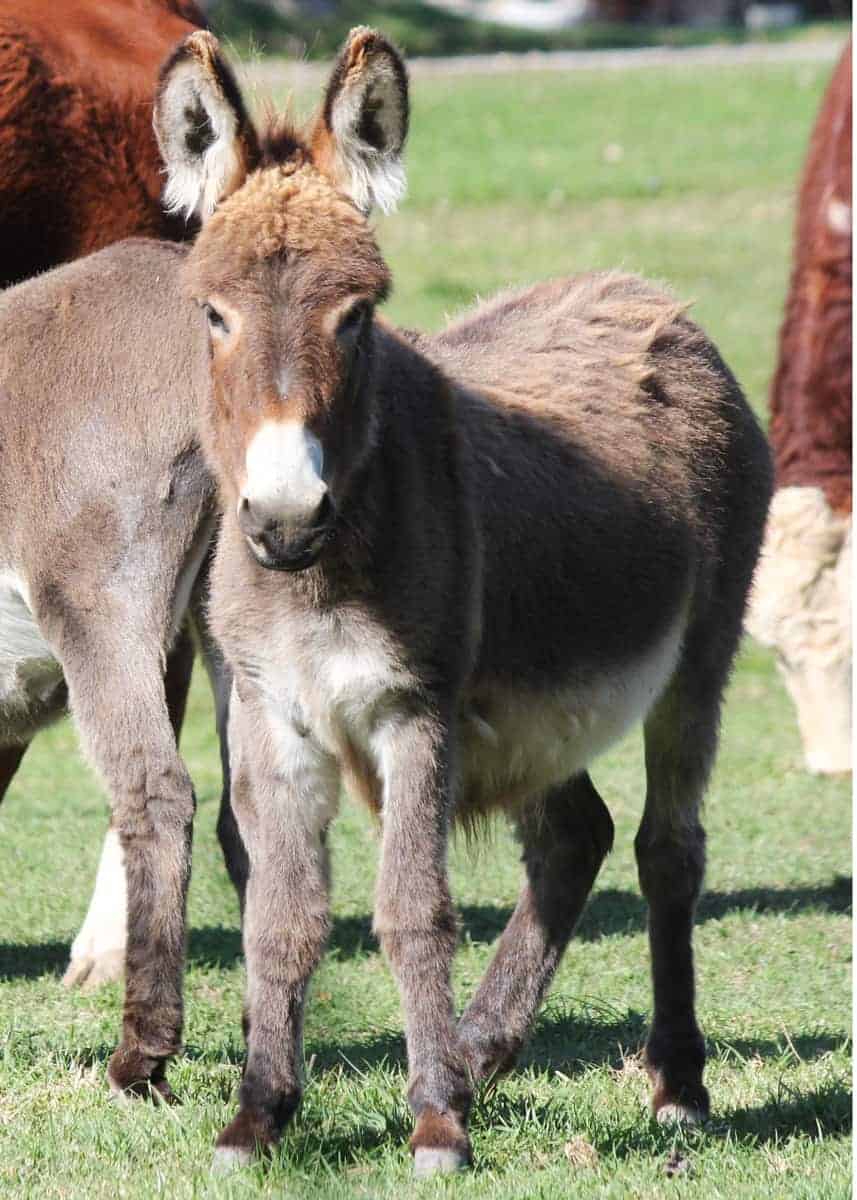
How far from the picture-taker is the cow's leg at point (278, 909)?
166 inches

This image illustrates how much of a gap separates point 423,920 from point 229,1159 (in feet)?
2.21

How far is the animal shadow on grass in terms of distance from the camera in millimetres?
6344

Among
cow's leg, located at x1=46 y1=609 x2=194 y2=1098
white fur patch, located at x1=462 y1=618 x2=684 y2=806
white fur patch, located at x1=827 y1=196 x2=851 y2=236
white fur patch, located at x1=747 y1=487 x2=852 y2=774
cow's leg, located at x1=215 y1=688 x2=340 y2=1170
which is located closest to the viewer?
cow's leg, located at x1=215 y1=688 x2=340 y2=1170

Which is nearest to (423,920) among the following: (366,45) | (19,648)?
(19,648)

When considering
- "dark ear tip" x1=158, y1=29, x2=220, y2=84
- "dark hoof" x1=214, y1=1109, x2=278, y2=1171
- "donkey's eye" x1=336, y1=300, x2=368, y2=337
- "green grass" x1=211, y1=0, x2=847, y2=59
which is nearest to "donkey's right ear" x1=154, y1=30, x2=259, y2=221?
"dark ear tip" x1=158, y1=29, x2=220, y2=84

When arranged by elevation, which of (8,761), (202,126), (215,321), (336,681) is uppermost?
(202,126)

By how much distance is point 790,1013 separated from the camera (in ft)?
18.8

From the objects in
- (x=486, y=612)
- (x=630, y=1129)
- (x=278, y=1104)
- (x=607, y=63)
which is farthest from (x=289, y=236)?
(x=607, y=63)

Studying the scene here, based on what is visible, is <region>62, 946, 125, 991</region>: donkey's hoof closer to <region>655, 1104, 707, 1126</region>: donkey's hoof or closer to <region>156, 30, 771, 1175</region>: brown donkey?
<region>156, 30, 771, 1175</region>: brown donkey

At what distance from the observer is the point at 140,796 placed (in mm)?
4863

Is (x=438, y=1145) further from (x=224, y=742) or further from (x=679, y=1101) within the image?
(x=224, y=742)

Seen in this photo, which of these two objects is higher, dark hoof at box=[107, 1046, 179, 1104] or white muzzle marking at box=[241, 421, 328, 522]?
white muzzle marking at box=[241, 421, 328, 522]

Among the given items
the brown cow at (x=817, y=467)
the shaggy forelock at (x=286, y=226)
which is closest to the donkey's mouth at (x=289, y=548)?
the shaggy forelock at (x=286, y=226)

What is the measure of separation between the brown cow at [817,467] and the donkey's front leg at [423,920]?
4946mm
